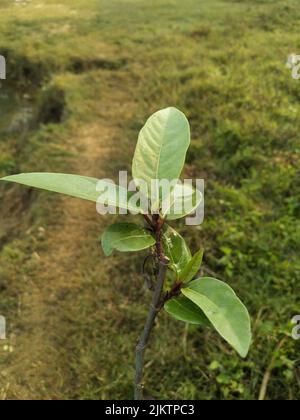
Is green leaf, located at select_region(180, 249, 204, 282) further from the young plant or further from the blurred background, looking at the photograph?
the blurred background

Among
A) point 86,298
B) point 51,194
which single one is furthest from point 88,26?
point 86,298

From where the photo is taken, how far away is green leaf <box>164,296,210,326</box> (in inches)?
18.4

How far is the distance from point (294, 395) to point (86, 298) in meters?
0.87

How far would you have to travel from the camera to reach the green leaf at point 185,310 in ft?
1.53

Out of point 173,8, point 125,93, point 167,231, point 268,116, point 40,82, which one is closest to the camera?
point 167,231

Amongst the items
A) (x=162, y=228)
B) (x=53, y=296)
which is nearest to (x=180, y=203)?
(x=162, y=228)

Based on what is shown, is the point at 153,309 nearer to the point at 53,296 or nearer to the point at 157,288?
the point at 157,288

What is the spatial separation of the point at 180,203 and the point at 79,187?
0.10 m

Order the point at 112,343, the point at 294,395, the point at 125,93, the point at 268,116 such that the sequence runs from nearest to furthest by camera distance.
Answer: the point at 294,395
the point at 112,343
the point at 268,116
the point at 125,93

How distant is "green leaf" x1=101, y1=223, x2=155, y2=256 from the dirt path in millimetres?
1314

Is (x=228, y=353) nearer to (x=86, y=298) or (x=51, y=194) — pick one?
(x=86, y=298)

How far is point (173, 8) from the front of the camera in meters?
3.48

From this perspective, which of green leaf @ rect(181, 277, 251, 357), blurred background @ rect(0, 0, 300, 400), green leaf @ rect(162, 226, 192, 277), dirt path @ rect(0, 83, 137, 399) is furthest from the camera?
dirt path @ rect(0, 83, 137, 399)

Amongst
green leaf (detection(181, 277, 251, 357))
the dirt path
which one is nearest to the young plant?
green leaf (detection(181, 277, 251, 357))
